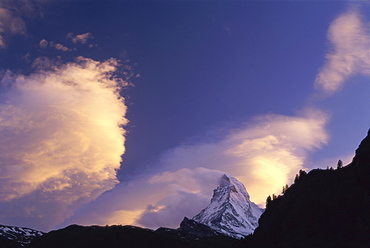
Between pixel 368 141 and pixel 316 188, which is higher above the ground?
pixel 368 141

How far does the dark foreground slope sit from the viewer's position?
142m

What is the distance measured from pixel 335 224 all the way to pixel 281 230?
3908cm

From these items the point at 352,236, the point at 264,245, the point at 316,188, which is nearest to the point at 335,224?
the point at 352,236

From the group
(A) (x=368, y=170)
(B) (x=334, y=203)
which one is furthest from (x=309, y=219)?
(A) (x=368, y=170)

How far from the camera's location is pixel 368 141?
178 meters

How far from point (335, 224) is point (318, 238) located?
9.89 m

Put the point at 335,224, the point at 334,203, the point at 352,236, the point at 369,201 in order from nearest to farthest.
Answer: the point at 352,236 < the point at 369,201 < the point at 335,224 < the point at 334,203

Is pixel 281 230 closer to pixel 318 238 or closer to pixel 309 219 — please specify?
pixel 309 219

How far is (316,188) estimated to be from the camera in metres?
193

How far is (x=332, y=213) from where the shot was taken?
164375 millimetres

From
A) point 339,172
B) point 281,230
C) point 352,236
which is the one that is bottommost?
point 352,236

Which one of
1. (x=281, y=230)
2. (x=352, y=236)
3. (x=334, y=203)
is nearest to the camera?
(x=352, y=236)

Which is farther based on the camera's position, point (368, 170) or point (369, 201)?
point (368, 170)

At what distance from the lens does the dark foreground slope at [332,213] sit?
14175cm
